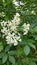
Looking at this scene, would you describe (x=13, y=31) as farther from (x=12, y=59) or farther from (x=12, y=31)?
(x=12, y=59)

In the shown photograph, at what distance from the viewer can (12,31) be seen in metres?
1.81

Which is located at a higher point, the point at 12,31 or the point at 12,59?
the point at 12,31

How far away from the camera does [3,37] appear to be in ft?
6.05

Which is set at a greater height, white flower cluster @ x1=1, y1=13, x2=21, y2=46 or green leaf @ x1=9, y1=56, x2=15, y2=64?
white flower cluster @ x1=1, y1=13, x2=21, y2=46

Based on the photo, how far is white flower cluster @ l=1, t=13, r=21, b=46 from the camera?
1.74 m

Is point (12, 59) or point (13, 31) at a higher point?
point (13, 31)

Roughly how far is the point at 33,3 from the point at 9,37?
508mm

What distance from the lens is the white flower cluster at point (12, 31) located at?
5.71ft

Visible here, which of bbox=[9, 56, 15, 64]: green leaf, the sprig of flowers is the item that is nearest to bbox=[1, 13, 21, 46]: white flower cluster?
the sprig of flowers

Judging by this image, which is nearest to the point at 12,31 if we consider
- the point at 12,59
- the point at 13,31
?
the point at 13,31

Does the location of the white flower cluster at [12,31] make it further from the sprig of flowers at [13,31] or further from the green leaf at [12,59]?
the green leaf at [12,59]

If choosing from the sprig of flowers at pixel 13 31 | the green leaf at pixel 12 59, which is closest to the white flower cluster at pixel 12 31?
the sprig of flowers at pixel 13 31

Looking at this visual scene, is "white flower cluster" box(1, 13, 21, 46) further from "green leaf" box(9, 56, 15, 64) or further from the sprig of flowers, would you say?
"green leaf" box(9, 56, 15, 64)

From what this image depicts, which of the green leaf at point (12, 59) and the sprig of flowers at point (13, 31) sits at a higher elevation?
the sprig of flowers at point (13, 31)
